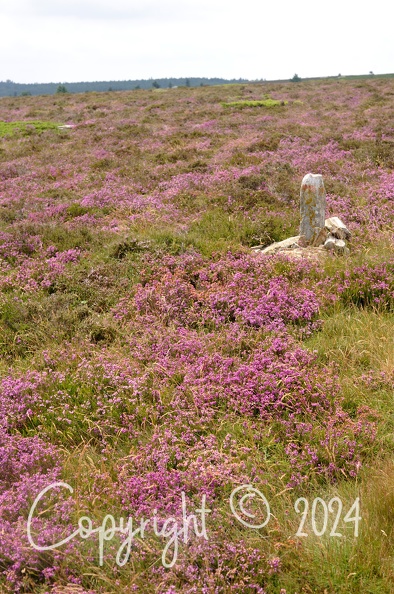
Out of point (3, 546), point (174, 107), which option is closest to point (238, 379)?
point (3, 546)

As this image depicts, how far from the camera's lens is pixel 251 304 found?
21.2 ft

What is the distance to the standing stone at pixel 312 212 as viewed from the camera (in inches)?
343

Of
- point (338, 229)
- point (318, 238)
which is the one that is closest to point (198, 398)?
point (318, 238)

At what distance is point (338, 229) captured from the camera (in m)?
8.77

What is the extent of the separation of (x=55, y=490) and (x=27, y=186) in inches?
551

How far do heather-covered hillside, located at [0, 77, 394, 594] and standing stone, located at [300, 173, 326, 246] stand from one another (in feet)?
2.52

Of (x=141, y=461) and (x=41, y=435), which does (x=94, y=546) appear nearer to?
(x=141, y=461)

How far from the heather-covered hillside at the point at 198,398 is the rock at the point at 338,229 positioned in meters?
0.34
